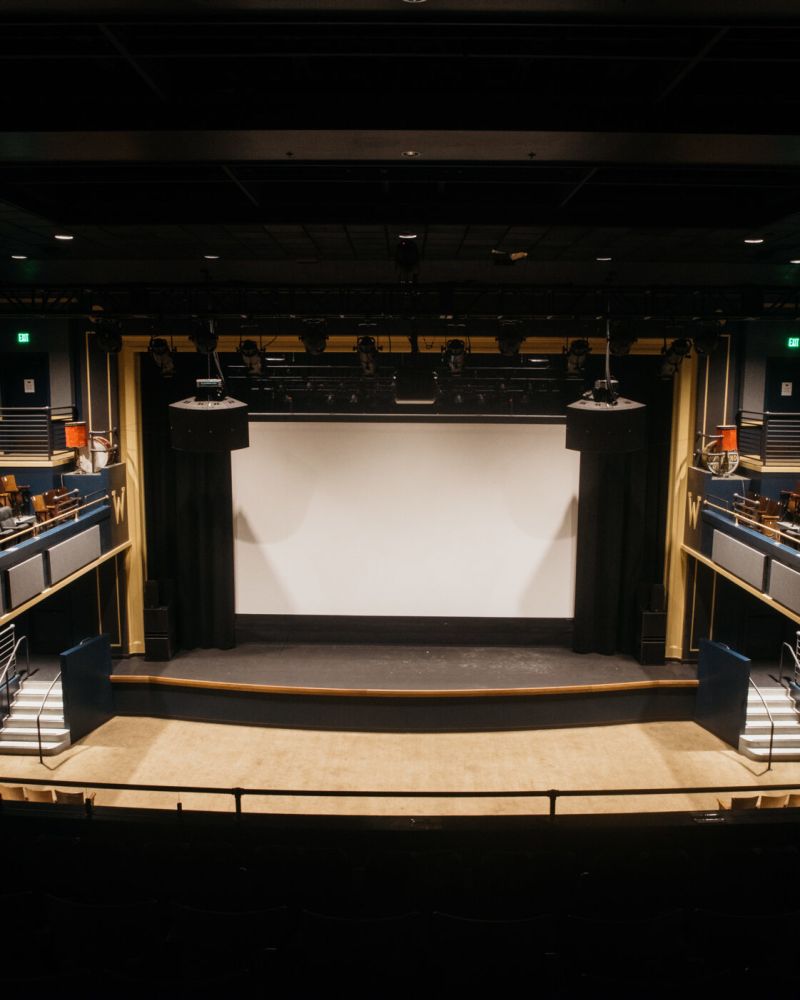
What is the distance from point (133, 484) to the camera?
12398 mm

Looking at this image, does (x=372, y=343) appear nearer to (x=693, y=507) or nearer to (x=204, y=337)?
(x=204, y=337)

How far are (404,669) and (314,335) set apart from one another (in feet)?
16.9

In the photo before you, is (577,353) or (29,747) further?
(29,747)

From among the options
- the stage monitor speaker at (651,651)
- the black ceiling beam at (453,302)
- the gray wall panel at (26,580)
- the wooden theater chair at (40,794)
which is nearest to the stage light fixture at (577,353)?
the black ceiling beam at (453,302)

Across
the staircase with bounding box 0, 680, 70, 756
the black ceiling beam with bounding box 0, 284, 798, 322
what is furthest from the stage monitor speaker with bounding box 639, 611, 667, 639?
the staircase with bounding box 0, 680, 70, 756

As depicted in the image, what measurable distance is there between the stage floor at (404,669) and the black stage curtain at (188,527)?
1.81 feet

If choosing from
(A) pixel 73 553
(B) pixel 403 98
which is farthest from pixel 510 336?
(A) pixel 73 553

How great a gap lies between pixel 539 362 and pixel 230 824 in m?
8.55

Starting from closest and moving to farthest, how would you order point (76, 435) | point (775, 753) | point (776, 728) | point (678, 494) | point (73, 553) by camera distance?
1. point (775, 753)
2. point (776, 728)
3. point (73, 553)
4. point (76, 435)
5. point (678, 494)

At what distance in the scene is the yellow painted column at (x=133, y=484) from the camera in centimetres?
1213

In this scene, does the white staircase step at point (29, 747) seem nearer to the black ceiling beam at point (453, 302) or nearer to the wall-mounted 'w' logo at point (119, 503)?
the wall-mounted 'w' logo at point (119, 503)

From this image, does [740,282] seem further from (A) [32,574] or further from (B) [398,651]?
(A) [32,574]

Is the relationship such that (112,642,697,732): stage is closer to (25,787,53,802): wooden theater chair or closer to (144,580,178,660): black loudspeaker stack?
(144,580,178,660): black loudspeaker stack

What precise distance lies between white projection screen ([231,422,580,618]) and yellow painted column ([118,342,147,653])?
153 cm
